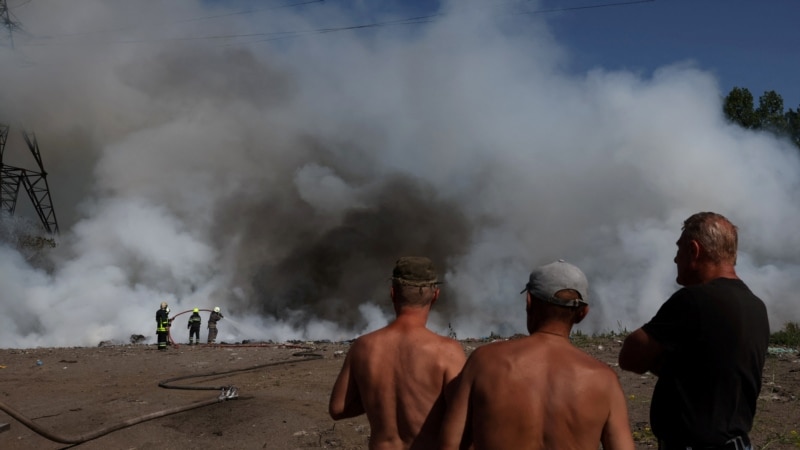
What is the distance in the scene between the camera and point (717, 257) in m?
2.64

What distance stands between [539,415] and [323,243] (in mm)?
22574

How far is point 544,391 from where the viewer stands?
7.05 ft

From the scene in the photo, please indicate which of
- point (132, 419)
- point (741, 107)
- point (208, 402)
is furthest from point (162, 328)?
point (741, 107)

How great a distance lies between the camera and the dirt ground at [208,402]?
6.56 m

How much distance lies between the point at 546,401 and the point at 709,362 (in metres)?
0.73

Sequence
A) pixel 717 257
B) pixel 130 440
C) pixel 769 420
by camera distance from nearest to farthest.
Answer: pixel 717 257 → pixel 769 420 → pixel 130 440

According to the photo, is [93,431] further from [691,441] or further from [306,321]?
[306,321]

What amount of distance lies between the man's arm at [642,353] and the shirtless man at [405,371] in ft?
2.07

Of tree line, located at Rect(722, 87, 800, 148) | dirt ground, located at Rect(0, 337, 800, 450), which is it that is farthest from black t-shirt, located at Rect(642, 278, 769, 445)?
tree line, located at Rect(722, 87, 800, 148)

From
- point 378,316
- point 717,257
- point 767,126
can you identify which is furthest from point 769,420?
point 767,126

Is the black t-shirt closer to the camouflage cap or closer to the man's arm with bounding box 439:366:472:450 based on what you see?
the man's arm with bounding box 439:366:472:450

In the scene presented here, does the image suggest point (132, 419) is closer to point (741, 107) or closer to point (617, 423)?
point (617, 423)

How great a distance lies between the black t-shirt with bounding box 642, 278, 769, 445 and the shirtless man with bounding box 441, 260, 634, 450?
40 cm

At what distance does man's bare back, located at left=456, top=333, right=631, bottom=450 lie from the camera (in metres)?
2.13
